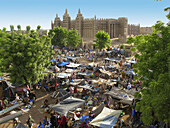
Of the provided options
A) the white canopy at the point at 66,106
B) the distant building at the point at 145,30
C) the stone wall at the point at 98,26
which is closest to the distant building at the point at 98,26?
the stone wall at the point at 98,26

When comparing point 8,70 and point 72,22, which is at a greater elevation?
point 72,22

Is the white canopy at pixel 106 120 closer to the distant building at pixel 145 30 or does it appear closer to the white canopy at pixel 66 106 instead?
the white canopy at pixel 66 106

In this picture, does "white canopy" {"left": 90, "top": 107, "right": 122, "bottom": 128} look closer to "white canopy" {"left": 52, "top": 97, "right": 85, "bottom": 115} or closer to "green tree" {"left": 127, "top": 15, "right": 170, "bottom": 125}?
"green tree" {"left": 127, "top": 15, "right": 170, "bottom": 125}

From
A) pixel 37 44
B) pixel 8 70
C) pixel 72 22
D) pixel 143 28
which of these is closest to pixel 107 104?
pixel 37 44

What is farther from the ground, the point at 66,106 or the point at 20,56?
the point at 20,56

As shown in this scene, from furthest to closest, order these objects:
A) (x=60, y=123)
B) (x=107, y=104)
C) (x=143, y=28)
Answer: (x=143, y=28) → (x=107, y=104) → (x=60, y=123)

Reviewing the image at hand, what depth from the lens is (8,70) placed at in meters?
15.5

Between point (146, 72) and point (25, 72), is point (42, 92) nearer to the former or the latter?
point (25, 72)

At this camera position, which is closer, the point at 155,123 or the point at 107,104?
the point at 155,123

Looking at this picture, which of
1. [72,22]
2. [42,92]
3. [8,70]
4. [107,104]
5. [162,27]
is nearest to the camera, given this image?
[162,27]

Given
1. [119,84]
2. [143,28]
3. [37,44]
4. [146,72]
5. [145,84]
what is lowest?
[119,84]

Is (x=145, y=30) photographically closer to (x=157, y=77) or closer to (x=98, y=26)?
(x=98, y=26)

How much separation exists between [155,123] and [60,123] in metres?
7.07

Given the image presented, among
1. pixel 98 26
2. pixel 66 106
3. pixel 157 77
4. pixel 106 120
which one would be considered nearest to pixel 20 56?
pixel 66 106
